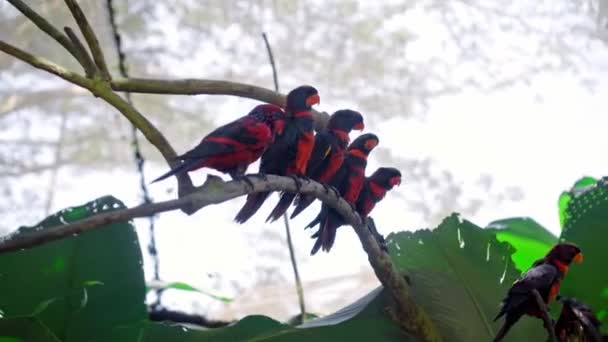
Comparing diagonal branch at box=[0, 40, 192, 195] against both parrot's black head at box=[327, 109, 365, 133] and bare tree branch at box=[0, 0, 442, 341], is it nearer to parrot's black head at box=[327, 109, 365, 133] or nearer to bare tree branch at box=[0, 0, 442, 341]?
bare tree branch at box=[0, 0, 442, 341]

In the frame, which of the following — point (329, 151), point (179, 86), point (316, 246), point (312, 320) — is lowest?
point (312, 320)

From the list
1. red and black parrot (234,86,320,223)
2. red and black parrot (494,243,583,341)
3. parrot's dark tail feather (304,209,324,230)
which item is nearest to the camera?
red and black parrot (494,243,583,341)

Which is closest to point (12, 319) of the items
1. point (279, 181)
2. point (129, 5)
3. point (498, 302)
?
point (279, 181)

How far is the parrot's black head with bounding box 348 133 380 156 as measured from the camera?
106cm

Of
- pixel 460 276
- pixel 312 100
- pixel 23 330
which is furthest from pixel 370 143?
pixel 23 330

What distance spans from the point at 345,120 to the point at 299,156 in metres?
0.16

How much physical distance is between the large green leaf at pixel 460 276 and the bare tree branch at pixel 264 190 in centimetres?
6

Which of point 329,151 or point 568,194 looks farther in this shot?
point 568,194

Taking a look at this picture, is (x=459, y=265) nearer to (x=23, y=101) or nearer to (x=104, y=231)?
(x=104, y=231)

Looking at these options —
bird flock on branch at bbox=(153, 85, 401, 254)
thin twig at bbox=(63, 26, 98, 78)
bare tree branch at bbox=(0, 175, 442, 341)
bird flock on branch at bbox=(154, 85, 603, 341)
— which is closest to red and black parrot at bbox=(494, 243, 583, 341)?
bird flock on branch at bbox=(154, 85, 603, 341)

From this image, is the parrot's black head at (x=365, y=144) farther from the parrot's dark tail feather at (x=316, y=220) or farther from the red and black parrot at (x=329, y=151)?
the parrot's dark tail feather at (x=316, y=220)

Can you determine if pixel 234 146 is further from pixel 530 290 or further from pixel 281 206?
pixel 530 290

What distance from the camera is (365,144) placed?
107 cm

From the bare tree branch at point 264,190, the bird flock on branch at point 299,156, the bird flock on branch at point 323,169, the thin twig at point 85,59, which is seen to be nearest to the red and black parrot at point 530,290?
the bird flock on branch at point 323,169
